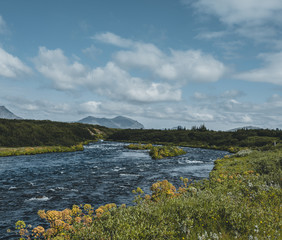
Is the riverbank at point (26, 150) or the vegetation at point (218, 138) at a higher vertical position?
the vegetation at point (218, 138)

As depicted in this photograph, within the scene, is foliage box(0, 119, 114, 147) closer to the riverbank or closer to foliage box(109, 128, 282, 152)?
the riverbank

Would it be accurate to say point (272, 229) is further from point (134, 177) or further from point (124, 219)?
point (134, 177)

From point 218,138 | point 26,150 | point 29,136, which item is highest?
point 218,138

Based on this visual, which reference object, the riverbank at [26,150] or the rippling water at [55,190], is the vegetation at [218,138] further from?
the rippling water at [55,190]

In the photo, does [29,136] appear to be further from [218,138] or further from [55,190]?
[218,138]

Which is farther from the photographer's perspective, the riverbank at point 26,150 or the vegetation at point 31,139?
the vegetation at point 31,139

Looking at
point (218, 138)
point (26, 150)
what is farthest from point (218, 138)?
point (26, 150)

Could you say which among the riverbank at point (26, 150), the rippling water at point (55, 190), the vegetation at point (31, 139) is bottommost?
the rippling water at point (55, 190)

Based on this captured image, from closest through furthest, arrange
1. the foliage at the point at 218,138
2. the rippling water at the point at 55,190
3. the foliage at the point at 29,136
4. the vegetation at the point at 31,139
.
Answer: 1. the rippling water at the point at 55,190
2. the vegetation at the point at 31,139
3. the foliage at the point at 29,136
4. the foliage at the point at 218,138

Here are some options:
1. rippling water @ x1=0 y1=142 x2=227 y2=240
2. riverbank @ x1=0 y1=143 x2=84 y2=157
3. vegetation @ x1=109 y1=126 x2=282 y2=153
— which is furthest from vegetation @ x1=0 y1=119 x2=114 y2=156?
vegetation @ x1=109 y1=126 x2=282 y2=153

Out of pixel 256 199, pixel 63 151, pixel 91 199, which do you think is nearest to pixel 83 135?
pixel 63 151

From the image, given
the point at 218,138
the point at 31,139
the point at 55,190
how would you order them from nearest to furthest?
the point at 55,190 → the point at 31,139 → the point at 218,138

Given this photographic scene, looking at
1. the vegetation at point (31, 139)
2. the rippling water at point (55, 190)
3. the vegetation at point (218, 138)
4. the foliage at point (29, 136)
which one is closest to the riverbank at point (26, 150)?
the vegetation at point (31, 139)

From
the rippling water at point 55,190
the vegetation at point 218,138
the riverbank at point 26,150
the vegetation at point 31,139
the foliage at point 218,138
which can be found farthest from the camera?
the foliage at point 218,138
